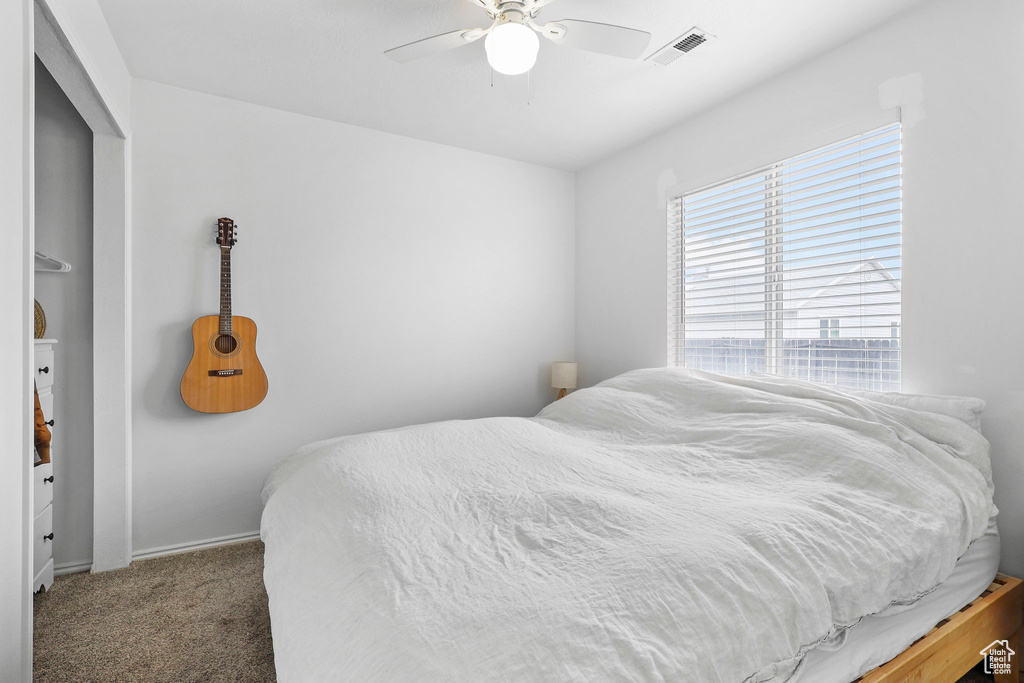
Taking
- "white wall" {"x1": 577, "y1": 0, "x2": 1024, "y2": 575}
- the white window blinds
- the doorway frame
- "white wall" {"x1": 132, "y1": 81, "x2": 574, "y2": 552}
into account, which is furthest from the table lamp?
the doorway frame

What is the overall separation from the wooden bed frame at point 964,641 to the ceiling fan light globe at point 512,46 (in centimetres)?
198

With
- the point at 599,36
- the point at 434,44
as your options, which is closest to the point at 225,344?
the point at 434,44

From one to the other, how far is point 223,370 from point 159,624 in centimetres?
114

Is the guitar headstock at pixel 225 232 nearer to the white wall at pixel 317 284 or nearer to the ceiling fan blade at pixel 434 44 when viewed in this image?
the white wall at pixel 317 284

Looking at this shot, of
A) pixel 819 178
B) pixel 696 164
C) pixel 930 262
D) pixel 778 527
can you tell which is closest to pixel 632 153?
pixel 696 164

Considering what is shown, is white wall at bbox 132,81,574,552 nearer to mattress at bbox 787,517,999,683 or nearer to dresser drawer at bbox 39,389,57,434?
dresser drawer at bbox 39,389,57,434

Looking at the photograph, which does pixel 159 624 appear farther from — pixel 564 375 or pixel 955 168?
pixel 955 168

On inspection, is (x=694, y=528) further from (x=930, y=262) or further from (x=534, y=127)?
(x=534, y=127)

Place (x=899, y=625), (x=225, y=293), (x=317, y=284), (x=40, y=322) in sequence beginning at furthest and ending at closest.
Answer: (x=317, y=284) → (x=225, y=293) → (x=40, y=322) → (x=899, y=625)

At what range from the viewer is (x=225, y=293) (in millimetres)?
2555

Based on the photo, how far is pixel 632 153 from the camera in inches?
129

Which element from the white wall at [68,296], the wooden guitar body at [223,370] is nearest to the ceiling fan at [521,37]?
the wooden guitar body at [223,370]

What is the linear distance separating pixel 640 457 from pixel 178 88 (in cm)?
286

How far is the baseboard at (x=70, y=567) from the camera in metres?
2.35
